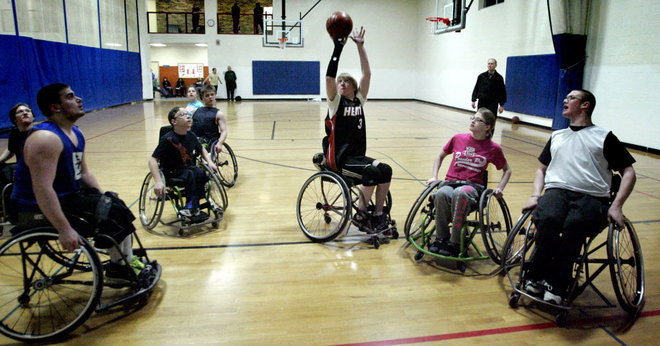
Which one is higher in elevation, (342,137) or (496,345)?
(342,137)

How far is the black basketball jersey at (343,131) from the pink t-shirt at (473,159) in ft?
2.02

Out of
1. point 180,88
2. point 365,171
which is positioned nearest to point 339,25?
point 365,171

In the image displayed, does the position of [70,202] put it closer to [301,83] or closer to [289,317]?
[289,317]

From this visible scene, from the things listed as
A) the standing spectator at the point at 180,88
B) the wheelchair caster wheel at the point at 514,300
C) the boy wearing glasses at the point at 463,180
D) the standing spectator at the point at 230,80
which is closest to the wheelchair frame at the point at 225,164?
the boy wearing glasses at the point at 463,180

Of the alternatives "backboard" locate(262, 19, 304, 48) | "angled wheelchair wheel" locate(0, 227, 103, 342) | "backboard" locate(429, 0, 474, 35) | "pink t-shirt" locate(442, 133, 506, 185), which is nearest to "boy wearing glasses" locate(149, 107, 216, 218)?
"angled wheelchair wheel" locate(0, 227, 103, 342)

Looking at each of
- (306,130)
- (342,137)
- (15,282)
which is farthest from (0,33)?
(342,137)

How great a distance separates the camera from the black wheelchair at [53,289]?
1918 millimetres

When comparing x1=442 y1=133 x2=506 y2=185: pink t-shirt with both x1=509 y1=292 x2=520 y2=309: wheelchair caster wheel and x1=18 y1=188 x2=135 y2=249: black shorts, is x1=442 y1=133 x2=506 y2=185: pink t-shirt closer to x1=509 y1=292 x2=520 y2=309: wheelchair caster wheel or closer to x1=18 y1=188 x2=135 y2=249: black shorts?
x1=509 y1=292 x2=520 y2=309: wheelchair caster wheel

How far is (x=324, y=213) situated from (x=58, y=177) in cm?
202

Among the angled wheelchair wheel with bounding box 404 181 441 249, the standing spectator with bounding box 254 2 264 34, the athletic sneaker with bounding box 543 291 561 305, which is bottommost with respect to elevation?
the athletic sneaker with bounding box 543 291 561 305

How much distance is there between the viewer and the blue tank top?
2.00 metres

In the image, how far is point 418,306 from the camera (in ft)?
7.52

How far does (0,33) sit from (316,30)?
1061 cm

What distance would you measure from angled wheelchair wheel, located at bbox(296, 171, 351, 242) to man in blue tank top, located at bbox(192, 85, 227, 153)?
110 centimetres
